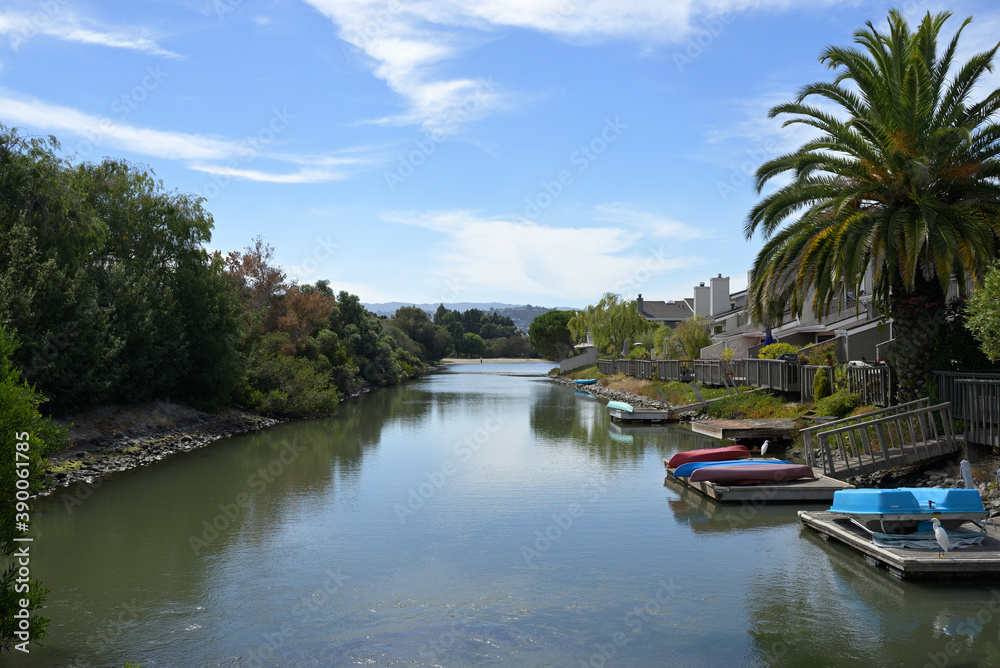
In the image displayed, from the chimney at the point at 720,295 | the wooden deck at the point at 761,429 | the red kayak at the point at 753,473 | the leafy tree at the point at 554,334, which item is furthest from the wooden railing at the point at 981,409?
the leafy tree at the point at 554,334

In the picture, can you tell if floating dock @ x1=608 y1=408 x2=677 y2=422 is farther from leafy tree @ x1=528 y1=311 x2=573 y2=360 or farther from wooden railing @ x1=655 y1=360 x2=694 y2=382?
leafy tree @ x1=528 y1=311 x2=573 y2=360

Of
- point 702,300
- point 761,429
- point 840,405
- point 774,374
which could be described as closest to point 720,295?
point 702,300

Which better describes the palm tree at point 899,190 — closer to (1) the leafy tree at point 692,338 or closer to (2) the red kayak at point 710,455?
(2) the red kayak at point 710,455

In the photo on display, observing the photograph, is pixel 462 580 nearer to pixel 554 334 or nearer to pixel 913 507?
pixel 913 507

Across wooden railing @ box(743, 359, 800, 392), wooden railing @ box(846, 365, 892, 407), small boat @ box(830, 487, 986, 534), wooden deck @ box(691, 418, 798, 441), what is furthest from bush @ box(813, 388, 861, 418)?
small boat @ box(830, 487, 986, 534)

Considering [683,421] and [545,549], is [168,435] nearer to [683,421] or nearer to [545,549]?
[545,549]

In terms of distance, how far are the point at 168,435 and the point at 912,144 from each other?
27.2m

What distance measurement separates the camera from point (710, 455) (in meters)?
21.3

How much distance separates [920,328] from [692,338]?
3640 cm

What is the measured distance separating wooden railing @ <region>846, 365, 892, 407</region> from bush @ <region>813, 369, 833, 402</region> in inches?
91.7

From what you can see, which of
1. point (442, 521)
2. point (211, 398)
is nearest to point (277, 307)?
point (211, 398)

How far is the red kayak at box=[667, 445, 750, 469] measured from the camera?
69.9 feet

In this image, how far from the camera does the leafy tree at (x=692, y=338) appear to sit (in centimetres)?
5394

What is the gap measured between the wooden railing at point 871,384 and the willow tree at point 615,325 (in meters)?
50.3
